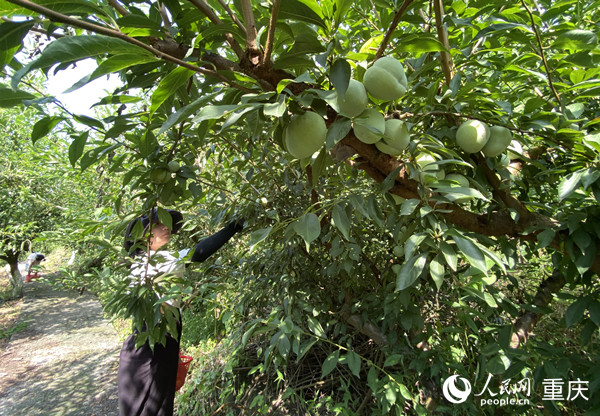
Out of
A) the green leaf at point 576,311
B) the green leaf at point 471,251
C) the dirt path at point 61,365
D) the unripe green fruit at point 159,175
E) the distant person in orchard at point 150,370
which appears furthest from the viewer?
the dirt path at point 61,365

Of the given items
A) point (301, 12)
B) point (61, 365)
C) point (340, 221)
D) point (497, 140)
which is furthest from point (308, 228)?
point (61, 365)

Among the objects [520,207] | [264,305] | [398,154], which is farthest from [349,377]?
[398,154]

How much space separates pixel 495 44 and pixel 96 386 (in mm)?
4980

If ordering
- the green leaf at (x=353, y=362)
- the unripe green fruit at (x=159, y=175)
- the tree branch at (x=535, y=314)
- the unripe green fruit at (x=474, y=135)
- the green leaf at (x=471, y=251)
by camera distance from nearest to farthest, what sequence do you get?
the green leaf at (x=471, y=251)
the unripe green fruit at (x=474, y=135)
the unripe green fruit at (x=159, y=175)
the green leaf at (x=353, y=362)
the tree branch at (x=535, y=314)

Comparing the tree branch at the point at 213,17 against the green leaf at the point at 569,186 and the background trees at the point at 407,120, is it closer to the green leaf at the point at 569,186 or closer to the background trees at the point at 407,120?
the background trees at the point at 407,120

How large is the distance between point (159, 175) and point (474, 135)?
3.08ft

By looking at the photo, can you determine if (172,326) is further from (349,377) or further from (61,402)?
(61,402)

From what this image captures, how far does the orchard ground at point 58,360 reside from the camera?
3727 millimetres

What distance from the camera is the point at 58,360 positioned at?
5.05m

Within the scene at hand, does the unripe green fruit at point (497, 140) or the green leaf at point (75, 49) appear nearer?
the green leaf at point (75, 49)

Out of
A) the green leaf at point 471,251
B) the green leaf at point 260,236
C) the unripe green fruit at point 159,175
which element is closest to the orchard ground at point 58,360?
the unripe green fruit at point 159,175

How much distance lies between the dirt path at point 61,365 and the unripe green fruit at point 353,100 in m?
4.08

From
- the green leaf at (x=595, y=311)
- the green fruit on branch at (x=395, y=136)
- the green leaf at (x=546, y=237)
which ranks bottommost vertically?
the green leaf at (x=595, y=311)

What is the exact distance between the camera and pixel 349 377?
216cm
